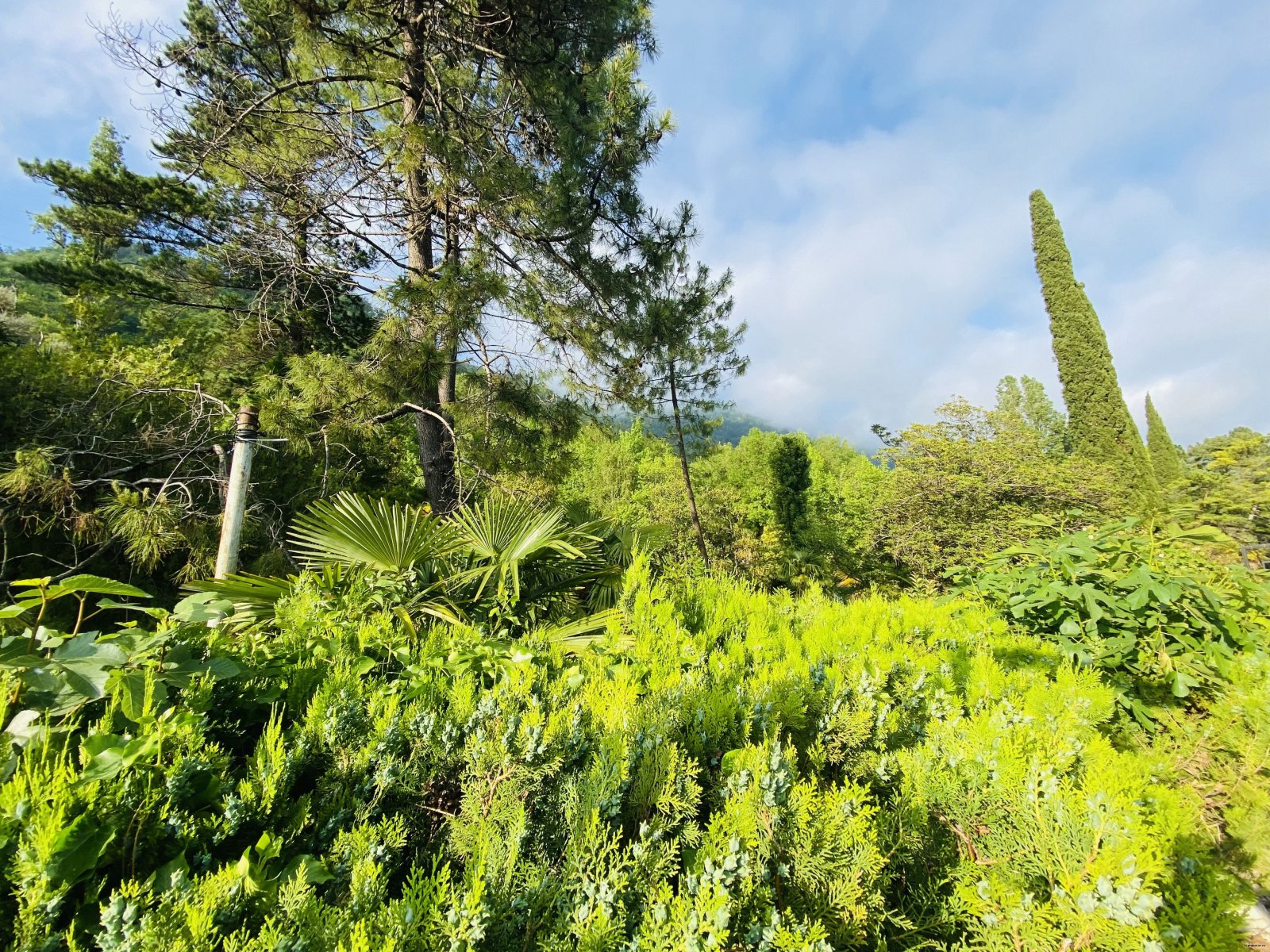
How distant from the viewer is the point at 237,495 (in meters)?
2.54

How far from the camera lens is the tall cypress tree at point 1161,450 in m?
24.2

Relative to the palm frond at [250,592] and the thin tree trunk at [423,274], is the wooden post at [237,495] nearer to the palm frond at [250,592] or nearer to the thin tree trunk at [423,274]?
the palm frond at [250,592]

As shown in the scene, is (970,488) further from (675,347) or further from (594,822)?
(594,822)

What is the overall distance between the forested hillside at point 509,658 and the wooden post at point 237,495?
283 millimetres

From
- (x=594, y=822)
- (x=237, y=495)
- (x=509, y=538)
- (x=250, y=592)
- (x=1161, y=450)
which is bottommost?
(x=594, y=822)

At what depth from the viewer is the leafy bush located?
2051mm

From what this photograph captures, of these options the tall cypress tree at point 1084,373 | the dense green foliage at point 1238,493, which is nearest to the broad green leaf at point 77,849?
the dense green foliage at point 1238,493

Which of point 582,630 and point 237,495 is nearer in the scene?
point 582,630

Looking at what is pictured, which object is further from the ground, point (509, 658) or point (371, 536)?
point (371, 536)

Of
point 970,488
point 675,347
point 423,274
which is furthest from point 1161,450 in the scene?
A: point 423,274

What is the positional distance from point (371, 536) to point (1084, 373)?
84.0 ft

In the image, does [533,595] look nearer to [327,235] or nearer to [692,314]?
[327,235]

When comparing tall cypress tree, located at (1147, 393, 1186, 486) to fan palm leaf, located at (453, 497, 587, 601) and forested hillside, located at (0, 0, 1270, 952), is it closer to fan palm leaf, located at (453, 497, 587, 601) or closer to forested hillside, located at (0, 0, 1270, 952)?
forested hillside, located at (0, 0, 1270, 952)

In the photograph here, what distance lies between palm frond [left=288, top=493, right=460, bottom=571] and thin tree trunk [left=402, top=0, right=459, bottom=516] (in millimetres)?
1956
